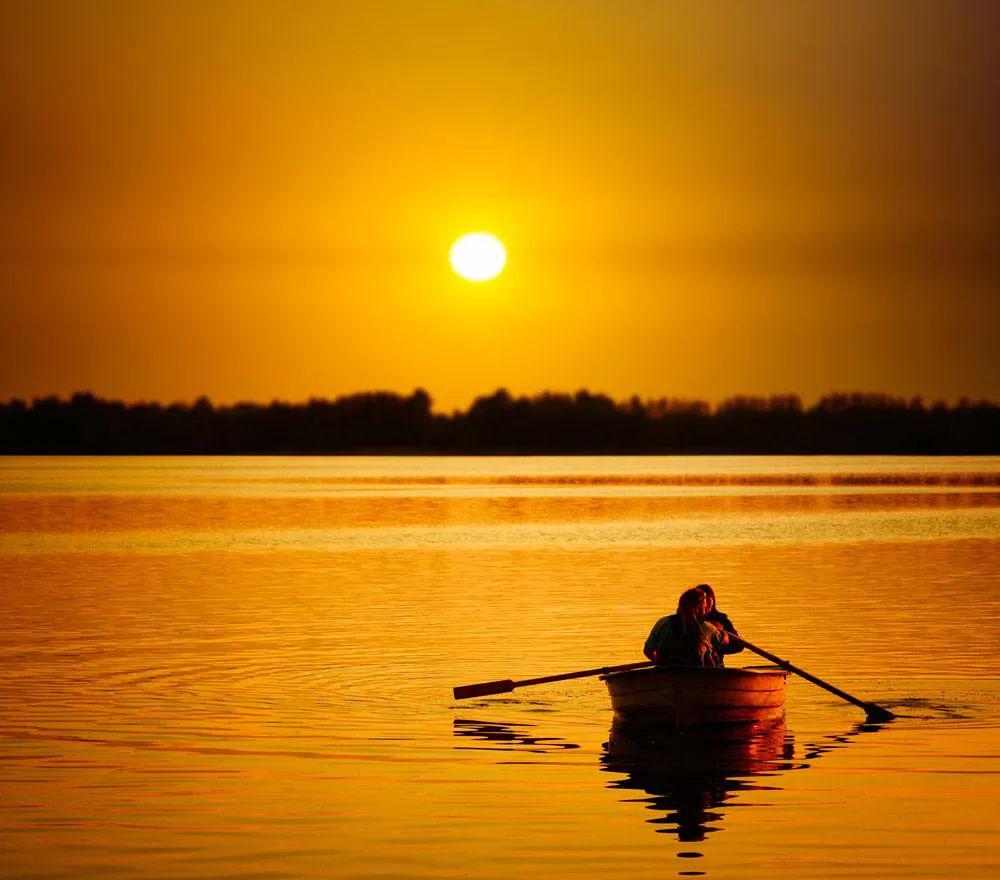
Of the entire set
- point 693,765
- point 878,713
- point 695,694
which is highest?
point 695,694

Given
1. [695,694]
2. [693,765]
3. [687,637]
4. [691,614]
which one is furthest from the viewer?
[687,637]

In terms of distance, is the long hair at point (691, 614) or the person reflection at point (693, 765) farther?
the long hair at point (691, 614)

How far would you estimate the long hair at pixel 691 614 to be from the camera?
18844 mm

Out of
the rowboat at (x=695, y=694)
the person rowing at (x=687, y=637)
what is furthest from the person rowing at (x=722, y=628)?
the rowboat at (x=695, y=694)

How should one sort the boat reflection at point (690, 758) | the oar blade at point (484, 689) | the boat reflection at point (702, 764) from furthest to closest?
the oar blade at point (484, 689) < the boat reflection at point (690, 758) < the boat reflection at point (702, 764)

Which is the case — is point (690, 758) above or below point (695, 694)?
below

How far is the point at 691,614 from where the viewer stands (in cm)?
1889

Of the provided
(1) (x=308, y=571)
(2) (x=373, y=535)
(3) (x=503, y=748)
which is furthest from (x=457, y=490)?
(3) (x=503, y=748)

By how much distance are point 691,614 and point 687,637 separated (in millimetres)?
284

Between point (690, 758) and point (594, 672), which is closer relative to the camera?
point (690, 758)

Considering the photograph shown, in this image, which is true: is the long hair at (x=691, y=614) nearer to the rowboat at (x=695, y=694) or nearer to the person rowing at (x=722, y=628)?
the person rowing at (x=722, y=628)

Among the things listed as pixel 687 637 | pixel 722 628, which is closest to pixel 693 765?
pixel 687 637

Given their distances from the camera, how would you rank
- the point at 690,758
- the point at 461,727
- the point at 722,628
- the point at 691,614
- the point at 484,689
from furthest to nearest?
the point at 484,689 → the point at 461,727 → the point at 722,628 → the point at 691,614 → the point at 690,758

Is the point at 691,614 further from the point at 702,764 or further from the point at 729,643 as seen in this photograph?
the point at 702,764
